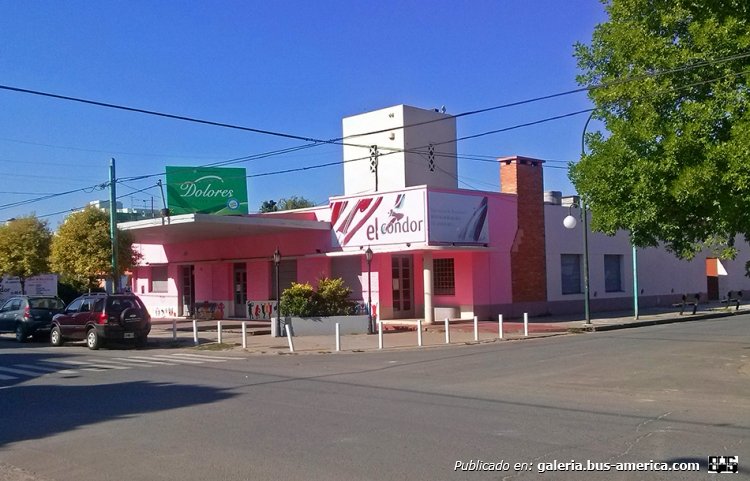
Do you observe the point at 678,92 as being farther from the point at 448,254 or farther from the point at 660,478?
the point at 448,254

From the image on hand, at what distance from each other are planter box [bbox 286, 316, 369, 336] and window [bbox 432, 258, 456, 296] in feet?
19.5

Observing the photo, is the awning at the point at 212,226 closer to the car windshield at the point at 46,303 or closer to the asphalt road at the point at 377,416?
the car windshield at the point at 46,303

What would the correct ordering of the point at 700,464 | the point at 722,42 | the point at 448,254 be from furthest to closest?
1. the point at 448,254
2. the point at 722,42
3. the point at 700,464

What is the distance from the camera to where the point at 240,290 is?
120 feet

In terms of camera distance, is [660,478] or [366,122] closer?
[660,478]

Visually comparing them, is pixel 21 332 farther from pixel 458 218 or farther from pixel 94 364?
pixel 458 218

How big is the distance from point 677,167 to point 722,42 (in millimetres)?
2439

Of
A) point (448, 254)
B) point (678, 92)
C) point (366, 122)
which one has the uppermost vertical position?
point (366, 122)

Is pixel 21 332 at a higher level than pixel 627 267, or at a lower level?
lower

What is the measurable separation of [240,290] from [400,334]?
13.3 meters

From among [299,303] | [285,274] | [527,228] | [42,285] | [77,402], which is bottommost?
[77,402]

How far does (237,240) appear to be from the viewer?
118 feet

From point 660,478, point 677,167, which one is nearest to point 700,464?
point 660,478

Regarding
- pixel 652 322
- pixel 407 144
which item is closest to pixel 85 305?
pixel 652 322
